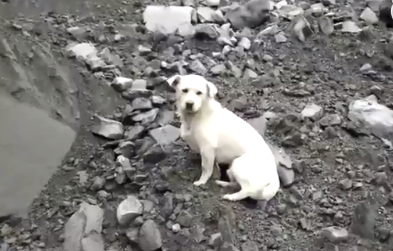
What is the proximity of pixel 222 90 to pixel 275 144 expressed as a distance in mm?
606

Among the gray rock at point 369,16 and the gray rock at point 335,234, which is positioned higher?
the gray rock at point 335,234

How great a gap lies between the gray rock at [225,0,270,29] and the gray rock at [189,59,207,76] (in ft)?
2.48

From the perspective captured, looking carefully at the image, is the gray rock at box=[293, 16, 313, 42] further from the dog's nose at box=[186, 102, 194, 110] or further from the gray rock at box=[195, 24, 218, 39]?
the dog's nose at box=[186, 102, 194, 110]

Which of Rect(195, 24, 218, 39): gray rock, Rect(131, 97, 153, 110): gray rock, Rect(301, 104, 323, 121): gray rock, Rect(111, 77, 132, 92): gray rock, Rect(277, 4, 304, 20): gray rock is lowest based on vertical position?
Rect(301, 104, 323, 121): gray rock

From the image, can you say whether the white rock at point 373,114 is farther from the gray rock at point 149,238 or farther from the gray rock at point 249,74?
the gray rock at point 149,238

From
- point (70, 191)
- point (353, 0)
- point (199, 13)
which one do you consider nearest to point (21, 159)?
point (70, 191)

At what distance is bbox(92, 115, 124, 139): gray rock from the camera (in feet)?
11.7

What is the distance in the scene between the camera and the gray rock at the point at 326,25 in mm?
4875

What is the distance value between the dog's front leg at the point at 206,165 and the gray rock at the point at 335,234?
65cm

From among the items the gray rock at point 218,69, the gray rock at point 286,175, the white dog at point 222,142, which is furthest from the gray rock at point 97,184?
the gray rock at point 218,69

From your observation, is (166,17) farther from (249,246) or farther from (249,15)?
(249,246)

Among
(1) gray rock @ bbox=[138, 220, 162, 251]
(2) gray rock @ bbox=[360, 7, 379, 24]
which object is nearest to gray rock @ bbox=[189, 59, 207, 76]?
(1) gray rock @ bbox=[138, 220, 162, 251]

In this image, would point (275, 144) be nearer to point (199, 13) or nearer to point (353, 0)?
point (199, 13)

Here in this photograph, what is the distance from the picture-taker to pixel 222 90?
13.2 ft
